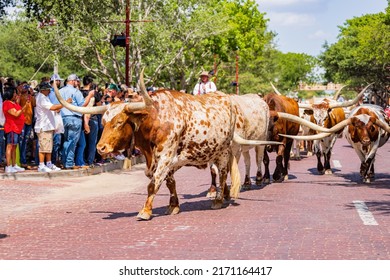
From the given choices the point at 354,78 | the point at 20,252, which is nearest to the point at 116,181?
the point at 20,252

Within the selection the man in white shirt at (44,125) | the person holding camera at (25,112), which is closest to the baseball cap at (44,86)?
the man in white shirt at (44,125)

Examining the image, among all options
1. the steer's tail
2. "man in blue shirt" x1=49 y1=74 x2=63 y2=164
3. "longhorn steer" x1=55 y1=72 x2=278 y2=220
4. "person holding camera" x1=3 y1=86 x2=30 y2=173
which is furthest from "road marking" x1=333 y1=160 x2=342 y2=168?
"longhorn steer" x1=55 y1=72 x2=278 y2=220

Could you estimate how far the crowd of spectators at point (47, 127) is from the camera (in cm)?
1680

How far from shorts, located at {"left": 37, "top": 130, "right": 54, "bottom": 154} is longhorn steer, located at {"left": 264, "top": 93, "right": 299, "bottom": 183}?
14.4ft

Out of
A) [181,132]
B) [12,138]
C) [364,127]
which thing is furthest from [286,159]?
[181,132]

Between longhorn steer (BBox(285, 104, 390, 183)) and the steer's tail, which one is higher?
longhorn steer (BBox(285, 104, 390, 183))

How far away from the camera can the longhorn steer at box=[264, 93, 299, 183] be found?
16.2m

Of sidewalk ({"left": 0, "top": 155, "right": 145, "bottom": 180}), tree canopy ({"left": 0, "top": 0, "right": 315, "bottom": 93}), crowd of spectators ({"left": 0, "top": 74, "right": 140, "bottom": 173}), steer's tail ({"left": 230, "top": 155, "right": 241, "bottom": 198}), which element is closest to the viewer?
steer's tail ({"left": 230, "top": 155, "right": 241, "bottom": 198})

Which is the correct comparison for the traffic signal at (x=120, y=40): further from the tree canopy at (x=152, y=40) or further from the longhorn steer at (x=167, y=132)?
the longhorn steer at (x=167, y=132)

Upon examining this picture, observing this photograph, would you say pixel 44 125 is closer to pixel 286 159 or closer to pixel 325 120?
pixel 286 159

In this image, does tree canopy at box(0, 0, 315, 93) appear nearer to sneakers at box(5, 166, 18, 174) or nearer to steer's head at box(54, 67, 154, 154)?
sneakers at box(5, 166, 18, 174)

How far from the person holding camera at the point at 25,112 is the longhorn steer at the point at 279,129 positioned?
510 centimetres

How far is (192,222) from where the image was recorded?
1099cm

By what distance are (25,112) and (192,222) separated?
7.84 metres
